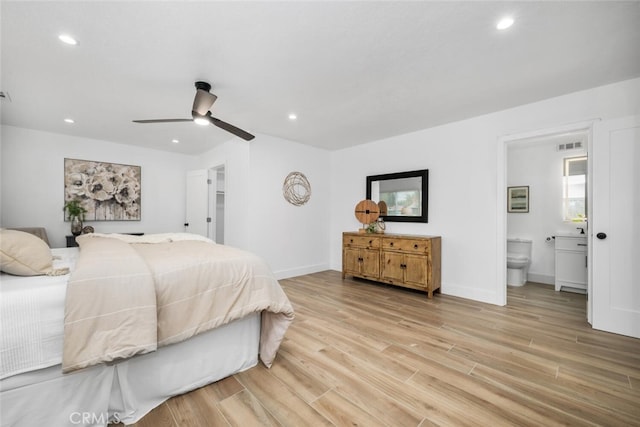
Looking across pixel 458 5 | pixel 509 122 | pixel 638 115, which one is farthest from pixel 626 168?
pixel 458 5

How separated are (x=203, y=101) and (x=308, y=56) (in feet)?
3.23

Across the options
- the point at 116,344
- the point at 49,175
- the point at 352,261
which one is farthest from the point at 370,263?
the point at 49,175

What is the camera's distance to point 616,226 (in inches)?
102

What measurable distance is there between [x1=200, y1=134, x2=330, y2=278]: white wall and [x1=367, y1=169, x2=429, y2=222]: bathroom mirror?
45.3 inches

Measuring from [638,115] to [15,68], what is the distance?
566cm

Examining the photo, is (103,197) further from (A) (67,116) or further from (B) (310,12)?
(B) (310,12)

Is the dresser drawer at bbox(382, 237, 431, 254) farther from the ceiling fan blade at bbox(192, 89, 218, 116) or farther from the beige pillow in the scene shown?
the beige pillow

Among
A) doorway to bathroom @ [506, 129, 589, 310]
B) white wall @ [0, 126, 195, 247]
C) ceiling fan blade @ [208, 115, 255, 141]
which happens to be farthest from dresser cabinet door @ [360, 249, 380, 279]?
white wall @ [0, 126, 195, 247]

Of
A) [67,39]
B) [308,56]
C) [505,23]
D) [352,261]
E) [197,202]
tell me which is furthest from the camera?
[197,202]

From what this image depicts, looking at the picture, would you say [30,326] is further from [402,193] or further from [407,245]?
[402,193]

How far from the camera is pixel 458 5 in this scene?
1.63m

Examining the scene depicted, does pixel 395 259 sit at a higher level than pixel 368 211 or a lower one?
lower

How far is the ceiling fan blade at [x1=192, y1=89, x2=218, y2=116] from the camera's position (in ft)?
7.35

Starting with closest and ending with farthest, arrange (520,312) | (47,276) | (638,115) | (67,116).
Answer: (47,276) < (638,115) < (520,312) < (67,116)
